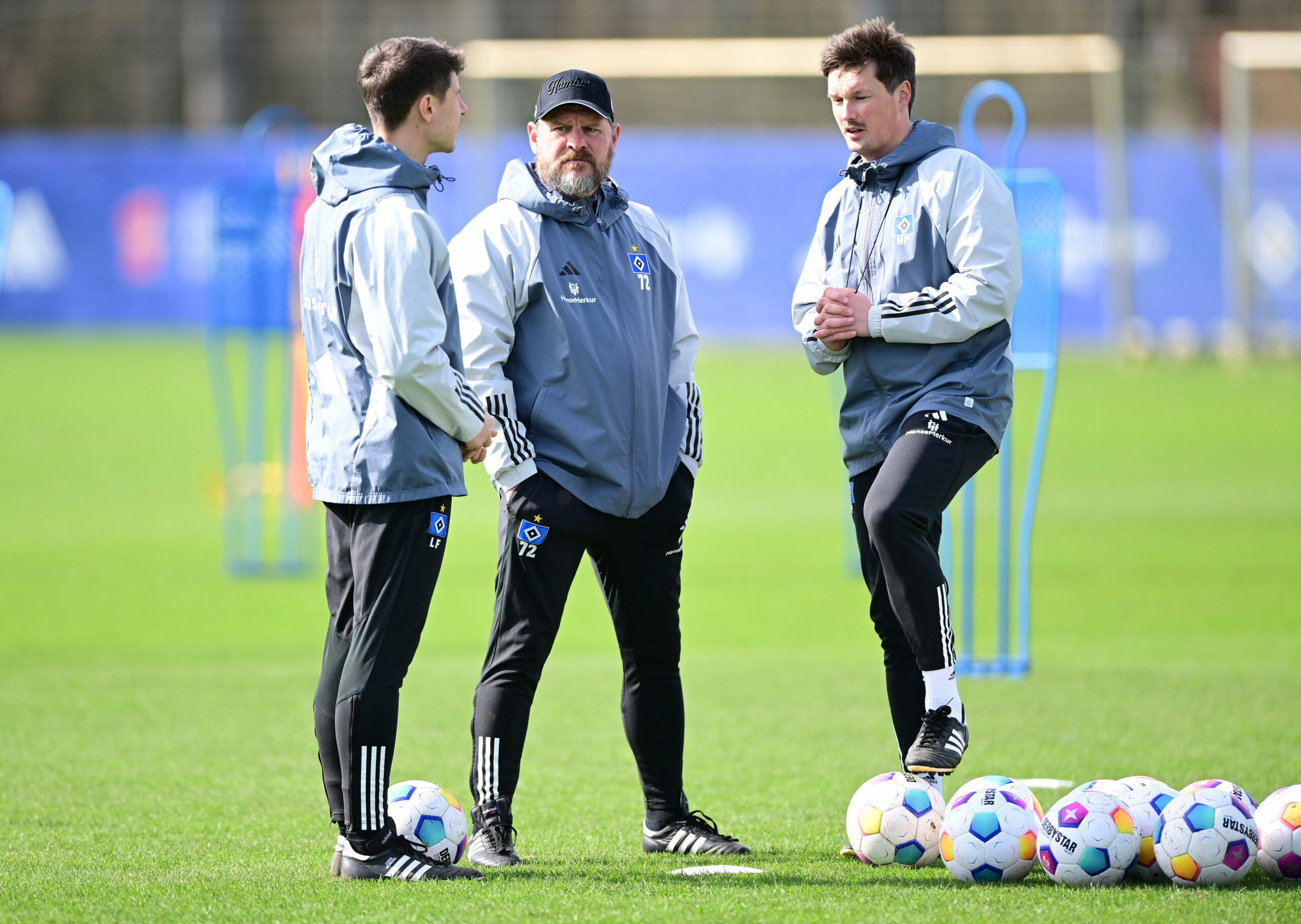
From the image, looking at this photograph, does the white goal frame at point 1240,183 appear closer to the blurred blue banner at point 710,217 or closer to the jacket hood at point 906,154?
the blurred blue banner at point 710,217

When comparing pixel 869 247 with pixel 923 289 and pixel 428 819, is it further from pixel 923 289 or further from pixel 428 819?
pixel 428 819

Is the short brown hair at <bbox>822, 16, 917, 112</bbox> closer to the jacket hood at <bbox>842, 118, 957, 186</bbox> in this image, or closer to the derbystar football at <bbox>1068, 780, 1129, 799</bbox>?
the jacket hood at <bbox>842, 118, 957, 186</bbox>

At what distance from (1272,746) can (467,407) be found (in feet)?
11.3

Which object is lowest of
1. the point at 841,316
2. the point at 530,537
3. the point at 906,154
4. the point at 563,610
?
the point at 563,610

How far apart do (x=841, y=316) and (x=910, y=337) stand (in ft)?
0.65

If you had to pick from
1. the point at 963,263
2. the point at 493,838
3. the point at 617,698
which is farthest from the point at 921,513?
the point at 617,698

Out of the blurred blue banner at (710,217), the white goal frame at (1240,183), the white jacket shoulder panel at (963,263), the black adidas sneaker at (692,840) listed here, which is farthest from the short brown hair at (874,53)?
the white goal frame at (1240,183)

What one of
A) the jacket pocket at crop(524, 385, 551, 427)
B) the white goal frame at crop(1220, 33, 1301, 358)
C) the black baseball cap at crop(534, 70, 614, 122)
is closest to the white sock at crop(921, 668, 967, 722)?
the jacket pocket at crop(524, 385, 551, 427)

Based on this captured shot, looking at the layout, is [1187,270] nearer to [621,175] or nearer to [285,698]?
[621,175]

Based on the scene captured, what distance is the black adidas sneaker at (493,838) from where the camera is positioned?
171 inches

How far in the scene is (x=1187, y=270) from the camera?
24016mm

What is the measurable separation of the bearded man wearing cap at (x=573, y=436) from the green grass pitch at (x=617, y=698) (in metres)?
0.33

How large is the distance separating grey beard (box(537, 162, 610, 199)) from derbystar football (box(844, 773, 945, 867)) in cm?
182

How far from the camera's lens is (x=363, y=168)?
158 inches
